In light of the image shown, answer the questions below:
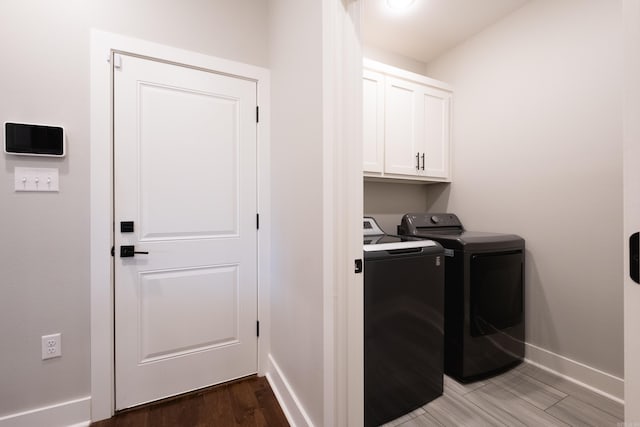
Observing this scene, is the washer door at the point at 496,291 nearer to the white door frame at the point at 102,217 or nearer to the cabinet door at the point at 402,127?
the cabinet door at the point at 402,127

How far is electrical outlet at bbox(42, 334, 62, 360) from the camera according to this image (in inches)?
54.7

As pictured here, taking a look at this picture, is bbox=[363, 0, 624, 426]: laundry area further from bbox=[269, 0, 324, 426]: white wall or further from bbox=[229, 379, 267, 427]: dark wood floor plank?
bbox=[229, 379, 267, 427]: dark wood floor plank

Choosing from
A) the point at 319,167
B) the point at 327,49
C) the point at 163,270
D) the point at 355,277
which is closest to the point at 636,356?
the point at 355,277

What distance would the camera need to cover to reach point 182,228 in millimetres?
1676

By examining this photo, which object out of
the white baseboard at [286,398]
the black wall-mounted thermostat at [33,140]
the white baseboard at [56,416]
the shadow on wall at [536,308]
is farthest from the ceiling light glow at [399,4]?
the white baseboard at [56,416]

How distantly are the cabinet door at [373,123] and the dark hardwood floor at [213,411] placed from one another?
171 cm

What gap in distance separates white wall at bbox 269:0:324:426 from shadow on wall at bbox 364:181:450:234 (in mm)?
1055

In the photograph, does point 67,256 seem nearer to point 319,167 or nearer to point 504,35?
point 319,167

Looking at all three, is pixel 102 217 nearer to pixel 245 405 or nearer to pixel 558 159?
pixel 245 405

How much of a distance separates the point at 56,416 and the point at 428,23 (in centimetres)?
Result: 356

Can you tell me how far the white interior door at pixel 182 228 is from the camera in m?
1.54

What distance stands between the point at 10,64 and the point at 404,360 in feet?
8.39

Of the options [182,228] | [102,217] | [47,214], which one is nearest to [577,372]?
[182,228]

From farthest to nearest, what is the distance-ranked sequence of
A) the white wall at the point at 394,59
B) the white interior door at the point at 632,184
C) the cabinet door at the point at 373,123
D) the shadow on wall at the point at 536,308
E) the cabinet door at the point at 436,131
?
the white wall at the point at 394,59 → the cabinet door at the point at 436,131 → the cabinet door at the point at 373,123 → the shadow on wall at the point at 536,308 → the white interior door at the point at 632,184
